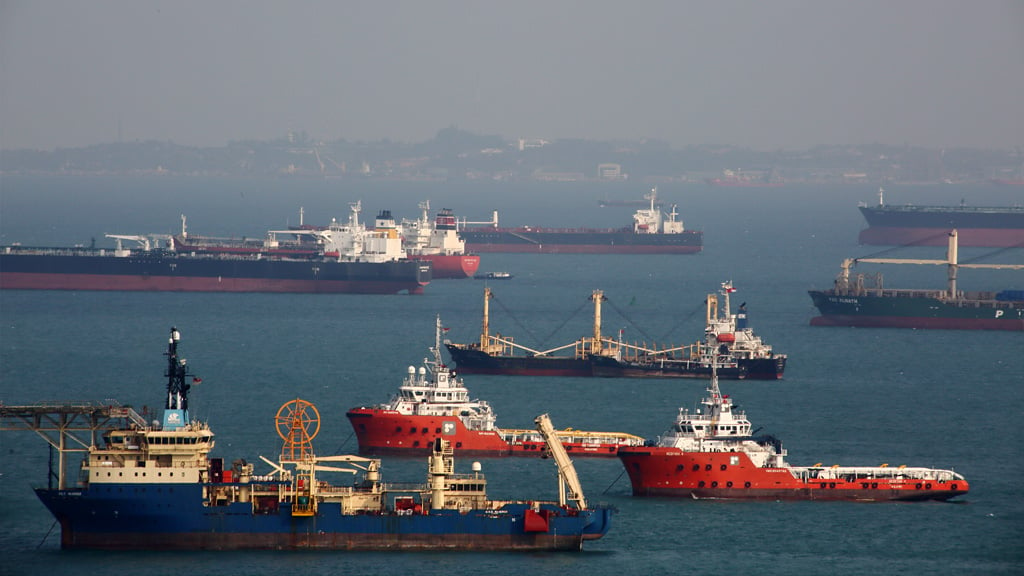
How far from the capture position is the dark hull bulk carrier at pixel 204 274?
123 meters


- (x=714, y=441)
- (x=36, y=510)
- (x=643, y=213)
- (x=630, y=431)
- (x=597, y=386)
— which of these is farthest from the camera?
(x=643, y=213)

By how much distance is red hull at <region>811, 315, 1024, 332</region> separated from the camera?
103m

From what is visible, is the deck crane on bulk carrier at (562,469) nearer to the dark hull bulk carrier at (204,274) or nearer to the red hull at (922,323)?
the red hull at (922,323)

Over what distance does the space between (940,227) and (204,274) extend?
291 feet

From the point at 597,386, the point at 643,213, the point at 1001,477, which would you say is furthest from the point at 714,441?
the point at 643,213

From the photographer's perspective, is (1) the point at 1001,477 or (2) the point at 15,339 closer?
(1) the point at 1001,477

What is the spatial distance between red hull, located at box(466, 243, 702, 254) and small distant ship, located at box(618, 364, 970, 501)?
12421 cm

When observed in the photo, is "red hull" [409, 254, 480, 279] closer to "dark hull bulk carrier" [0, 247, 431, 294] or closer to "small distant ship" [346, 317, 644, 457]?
"dark hull bulk carrier" [0, 247, 431, 294]

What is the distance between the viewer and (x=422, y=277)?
123750mm

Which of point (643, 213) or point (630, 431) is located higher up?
point (643, 213)

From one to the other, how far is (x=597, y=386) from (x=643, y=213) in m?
108

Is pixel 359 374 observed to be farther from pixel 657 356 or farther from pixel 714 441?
pixel 714 441

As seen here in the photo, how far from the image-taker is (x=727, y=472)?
168 feet

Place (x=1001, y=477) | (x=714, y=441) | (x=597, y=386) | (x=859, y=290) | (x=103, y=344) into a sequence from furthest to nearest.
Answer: (x=859, y=290) → (x=103, y=344) → (x=597, y=386) → (x=1001, y=477) → (x=714, y=441)
